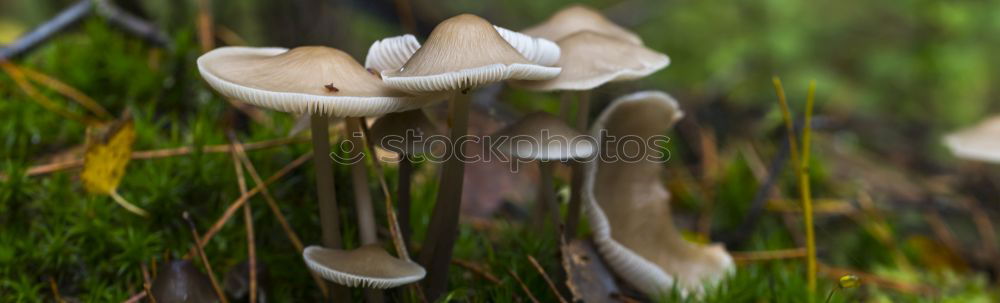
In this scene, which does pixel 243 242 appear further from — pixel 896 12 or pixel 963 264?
pixel 896 12

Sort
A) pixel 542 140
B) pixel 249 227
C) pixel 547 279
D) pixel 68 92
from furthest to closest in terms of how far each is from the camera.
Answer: pixel 68 92
pixel 249 227
pixel 547 279
pixel 542 140

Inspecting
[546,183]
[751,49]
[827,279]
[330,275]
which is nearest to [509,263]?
[546,183]

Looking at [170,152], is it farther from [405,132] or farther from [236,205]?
[405,132]

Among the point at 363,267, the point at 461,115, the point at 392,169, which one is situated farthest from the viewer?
the point at 392,169

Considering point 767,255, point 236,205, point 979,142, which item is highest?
point 236,205

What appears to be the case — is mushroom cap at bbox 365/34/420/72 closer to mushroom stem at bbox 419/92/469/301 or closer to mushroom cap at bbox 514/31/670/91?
mushroom stem at bbox 419/92/469/301

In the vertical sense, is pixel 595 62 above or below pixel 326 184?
above

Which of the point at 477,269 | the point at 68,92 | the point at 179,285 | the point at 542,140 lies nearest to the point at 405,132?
the point at 542,140
